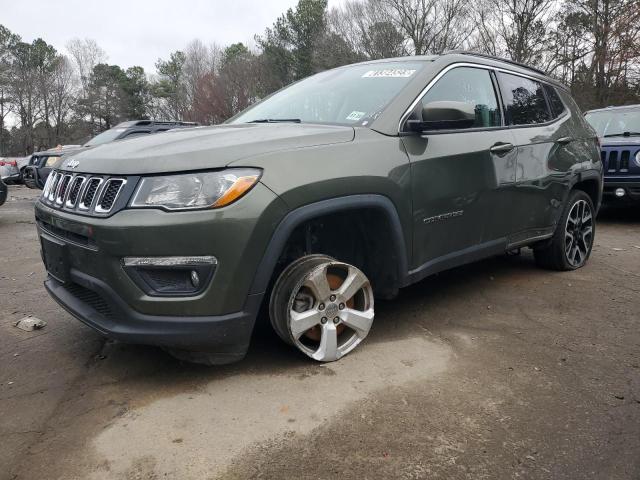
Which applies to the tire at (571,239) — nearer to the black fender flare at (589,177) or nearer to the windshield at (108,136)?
the black fender flare at (589,177)

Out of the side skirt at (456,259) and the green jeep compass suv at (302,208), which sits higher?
the green jeep compass suv at (302,208)

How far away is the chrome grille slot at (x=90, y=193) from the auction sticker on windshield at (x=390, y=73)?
74.3 inches

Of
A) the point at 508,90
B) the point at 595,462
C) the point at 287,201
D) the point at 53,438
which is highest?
the point at 508,90

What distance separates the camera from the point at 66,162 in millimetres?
2846

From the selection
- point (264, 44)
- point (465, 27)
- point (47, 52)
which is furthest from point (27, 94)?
point (465, 27)

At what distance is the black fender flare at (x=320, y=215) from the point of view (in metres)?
2.39

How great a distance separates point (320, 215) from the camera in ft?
8.34

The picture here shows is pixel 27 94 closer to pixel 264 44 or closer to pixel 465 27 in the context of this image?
pixel 264 44

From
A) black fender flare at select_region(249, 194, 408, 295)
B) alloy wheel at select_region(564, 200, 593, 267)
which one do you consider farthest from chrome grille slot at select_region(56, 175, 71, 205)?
alloy wheel at select_region(564, 200, 593, 267)

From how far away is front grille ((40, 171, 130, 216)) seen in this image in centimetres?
232

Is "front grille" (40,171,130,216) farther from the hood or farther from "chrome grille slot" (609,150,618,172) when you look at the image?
"chrome grille slot" (609,150,618,172)

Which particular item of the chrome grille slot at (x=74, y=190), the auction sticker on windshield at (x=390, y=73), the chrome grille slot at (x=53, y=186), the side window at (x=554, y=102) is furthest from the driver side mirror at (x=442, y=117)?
the chrome grille slot at (x=53, y=186)

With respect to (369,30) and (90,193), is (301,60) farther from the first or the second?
(90,193)

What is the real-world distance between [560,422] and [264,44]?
43.7m
